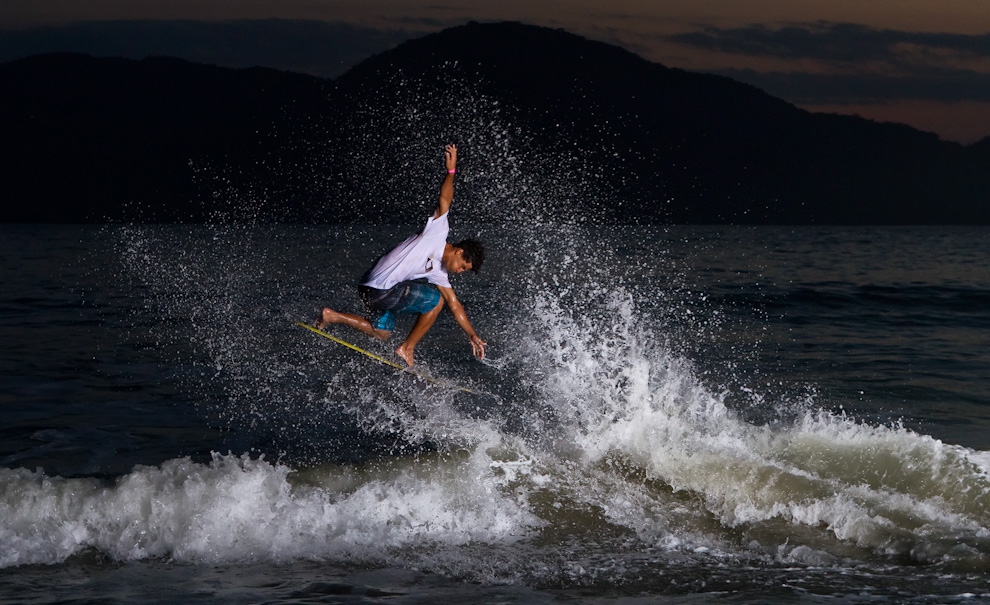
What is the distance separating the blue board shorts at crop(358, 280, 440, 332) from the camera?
10.4 meters

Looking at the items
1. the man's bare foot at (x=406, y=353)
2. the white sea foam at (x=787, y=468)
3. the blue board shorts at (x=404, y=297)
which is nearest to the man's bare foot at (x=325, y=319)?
the blue board shorts at (x=404, y=297)

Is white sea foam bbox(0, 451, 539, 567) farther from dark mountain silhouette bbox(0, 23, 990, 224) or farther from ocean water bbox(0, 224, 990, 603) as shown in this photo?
dark mountain silhouette bbox(0, 23, 990, 224)

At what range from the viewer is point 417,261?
10.0 meters

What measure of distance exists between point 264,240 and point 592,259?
76.6ft

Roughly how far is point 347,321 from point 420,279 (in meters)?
0.99

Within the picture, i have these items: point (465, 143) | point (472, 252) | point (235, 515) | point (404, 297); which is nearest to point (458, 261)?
point (472, 252)

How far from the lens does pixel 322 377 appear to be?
14180 millimetres

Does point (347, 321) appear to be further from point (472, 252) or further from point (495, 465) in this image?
point (495, 465)

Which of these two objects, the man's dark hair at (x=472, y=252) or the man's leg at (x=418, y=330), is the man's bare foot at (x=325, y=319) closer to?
the man's leg at (x=418, y=330)

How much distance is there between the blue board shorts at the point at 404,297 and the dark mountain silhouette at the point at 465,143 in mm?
61397

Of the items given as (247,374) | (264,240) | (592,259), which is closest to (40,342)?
(247,374)

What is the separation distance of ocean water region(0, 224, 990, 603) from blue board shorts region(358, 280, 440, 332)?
149cm

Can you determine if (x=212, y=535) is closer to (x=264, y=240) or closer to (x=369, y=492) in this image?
(x=369, y=492)

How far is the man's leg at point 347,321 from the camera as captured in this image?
33.8ft
